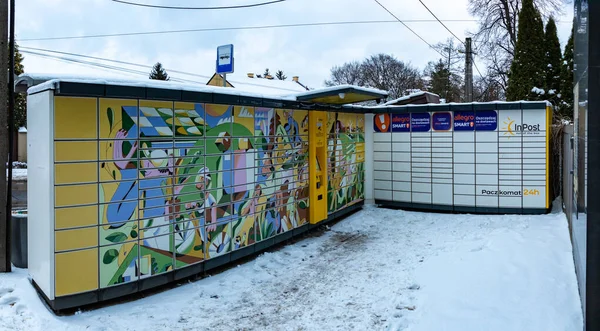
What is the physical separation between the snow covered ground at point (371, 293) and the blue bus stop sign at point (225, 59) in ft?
16.5

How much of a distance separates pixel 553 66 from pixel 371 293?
15.9m

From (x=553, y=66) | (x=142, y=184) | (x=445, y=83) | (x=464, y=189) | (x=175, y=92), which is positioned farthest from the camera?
(x=445, y=83)

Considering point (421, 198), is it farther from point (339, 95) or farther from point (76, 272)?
point (76, 272)

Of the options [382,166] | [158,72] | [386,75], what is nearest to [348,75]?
[386,75]

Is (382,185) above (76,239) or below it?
above

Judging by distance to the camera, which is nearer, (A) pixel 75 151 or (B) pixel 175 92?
(A) pixel 75 151

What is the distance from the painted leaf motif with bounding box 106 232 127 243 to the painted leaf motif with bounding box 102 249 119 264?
4.2 inches

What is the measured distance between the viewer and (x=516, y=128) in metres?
9.77

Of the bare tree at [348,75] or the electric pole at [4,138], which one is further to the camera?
the bare tree at [348,75]

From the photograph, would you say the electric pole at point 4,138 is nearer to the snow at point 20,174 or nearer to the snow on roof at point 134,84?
the snow on roof at point 134,84

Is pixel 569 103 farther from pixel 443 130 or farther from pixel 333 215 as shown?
pixel 333 215

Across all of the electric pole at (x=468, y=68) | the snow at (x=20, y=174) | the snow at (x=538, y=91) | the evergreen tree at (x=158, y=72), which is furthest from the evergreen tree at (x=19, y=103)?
the snow at (x=538, y=91)

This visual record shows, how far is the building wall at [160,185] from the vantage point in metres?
4.62

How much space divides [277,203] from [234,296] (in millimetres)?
2368
